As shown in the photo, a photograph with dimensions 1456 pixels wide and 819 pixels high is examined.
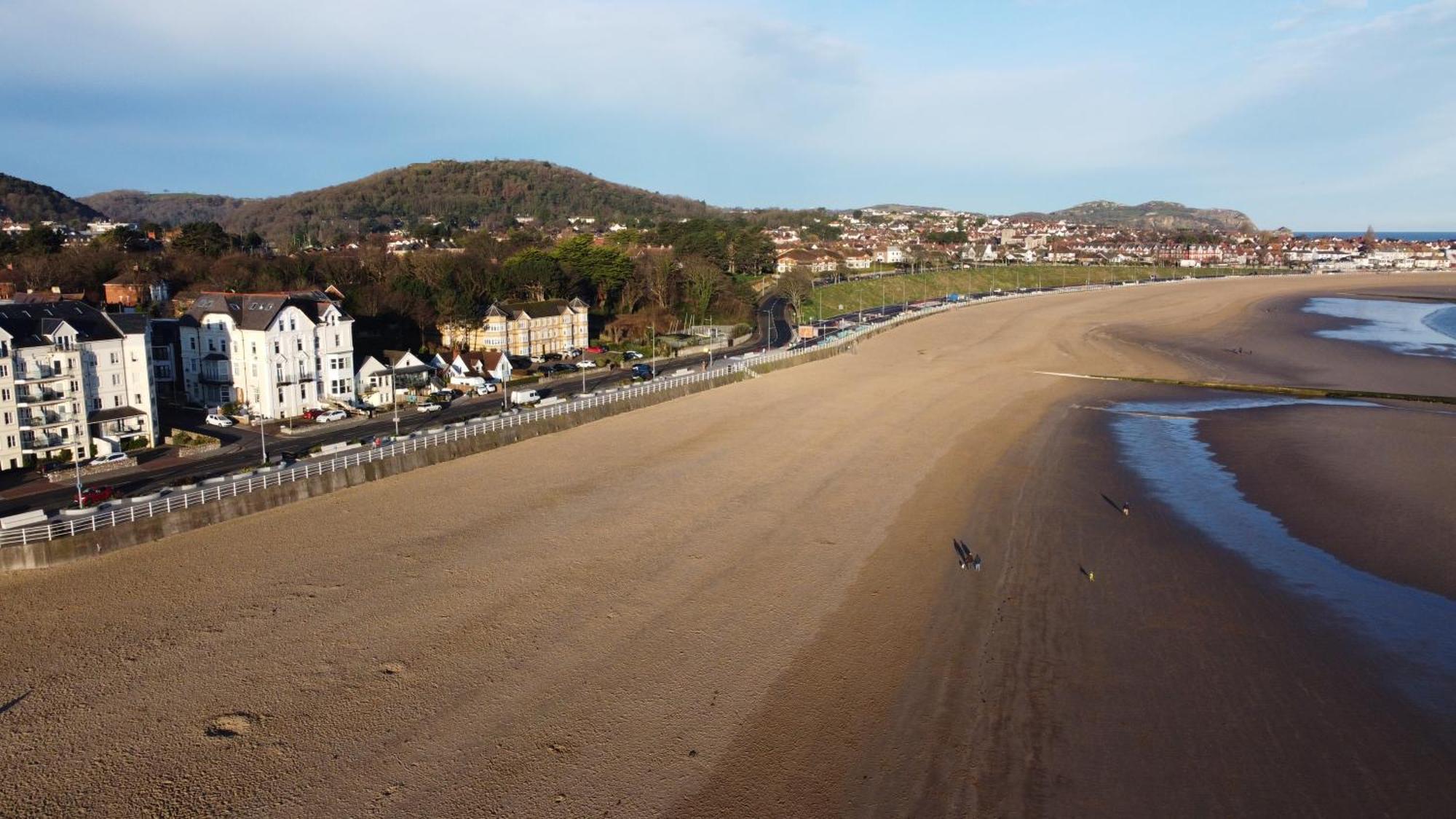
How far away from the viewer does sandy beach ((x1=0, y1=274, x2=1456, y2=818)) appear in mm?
11281

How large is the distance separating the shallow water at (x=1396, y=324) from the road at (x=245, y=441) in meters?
52.5

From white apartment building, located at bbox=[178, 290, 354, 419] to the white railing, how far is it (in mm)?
7621

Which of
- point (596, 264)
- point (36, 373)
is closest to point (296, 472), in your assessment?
point (36, 373)

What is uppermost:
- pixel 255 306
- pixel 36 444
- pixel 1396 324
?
pixel 255 306

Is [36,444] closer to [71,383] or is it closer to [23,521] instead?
[71,383]

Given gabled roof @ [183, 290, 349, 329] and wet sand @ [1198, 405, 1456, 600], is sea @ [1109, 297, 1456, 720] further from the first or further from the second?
gabled roof @ [183, 290, 349, 329]

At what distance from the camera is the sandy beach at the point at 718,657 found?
11281mm

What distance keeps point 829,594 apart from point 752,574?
1877 millimetres

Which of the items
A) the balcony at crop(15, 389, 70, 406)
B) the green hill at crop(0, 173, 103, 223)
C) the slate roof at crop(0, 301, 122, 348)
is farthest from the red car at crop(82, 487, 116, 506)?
the green hill at crop(0, 173, 103, 223)

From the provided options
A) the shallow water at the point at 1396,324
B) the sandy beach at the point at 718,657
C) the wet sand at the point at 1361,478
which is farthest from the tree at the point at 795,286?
the sandy beach at the point at 718,657

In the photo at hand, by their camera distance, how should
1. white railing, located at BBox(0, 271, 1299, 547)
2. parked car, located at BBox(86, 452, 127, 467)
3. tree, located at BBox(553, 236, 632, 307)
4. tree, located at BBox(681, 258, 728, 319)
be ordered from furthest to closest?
tree, located at BBox(681, 258, 728, 319), tree, located at BBox(553, 236, 632, 307), parked car, located at BBox(86, 452, 127, 467), white railing, located at BBox(0, 271, 1299, 547)

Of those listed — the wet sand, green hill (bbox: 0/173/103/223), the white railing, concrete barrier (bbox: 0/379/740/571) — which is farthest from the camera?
green hill (bbox: 0/173/103/223)

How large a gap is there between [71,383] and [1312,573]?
35632mm

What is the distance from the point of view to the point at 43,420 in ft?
86.4
